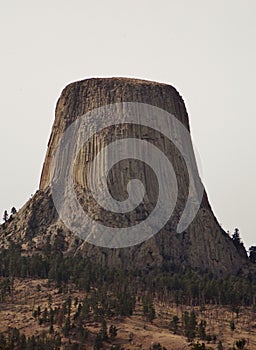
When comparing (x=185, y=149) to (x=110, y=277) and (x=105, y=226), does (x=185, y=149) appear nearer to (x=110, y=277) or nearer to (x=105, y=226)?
(x=105, y=226)

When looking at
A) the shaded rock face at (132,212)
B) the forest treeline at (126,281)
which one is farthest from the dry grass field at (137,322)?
the shaded rock face at (132,212)

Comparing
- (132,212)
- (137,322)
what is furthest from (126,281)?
(132,212)

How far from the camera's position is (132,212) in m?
118

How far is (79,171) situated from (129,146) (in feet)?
21.0

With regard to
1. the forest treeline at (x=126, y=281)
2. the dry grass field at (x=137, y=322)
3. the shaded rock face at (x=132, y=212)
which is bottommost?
the dry grass field at (x=137, y=322)

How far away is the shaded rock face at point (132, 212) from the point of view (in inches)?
4503

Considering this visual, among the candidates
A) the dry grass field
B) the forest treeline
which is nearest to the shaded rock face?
the forest treeline

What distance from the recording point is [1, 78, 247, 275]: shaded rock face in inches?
4503

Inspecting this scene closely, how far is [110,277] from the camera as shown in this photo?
10138 centimetres

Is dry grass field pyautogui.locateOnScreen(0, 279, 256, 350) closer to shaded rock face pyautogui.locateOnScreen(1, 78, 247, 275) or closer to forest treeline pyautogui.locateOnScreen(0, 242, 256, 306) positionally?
forest treeline pyautogui.locateOnScreen(0, 242, 256, 306)

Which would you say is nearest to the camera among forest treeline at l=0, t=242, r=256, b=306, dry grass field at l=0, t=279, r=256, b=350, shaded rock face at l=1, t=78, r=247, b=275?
dry grass field at l=0, t=279, r=256, b=350

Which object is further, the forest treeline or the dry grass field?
the forest treeline

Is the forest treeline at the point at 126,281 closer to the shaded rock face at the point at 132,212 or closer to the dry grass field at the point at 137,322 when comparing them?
the dry grass field at the point at 137,322

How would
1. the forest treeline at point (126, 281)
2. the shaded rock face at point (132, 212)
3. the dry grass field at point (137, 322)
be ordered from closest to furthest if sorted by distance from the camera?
the dry grass field at point (137, 322) < the forest treeline at point (126, 281) < the shaded rock face at point (132, 212)
